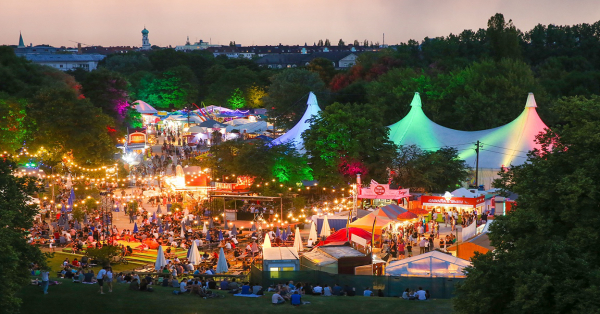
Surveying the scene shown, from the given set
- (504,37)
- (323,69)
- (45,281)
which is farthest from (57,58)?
(45,281)

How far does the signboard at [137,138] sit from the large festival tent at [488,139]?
55.3ft

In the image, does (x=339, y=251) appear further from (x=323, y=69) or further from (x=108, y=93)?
(x=323, y=69)

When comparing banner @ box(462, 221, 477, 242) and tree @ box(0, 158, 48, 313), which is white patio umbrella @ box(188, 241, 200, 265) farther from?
banner @ box(462, 221, 477, 242)

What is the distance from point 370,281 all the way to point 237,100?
195ft

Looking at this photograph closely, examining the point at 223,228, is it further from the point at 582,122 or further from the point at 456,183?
the point at 582,122

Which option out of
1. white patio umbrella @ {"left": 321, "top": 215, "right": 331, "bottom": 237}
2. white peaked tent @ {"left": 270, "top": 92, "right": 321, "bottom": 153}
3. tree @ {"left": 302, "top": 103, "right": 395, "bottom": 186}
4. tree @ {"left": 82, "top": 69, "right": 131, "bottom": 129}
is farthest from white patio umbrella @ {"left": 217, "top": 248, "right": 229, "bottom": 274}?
tree @ {"left": 82, "top": 69, "right": 131, "bottom": 129}

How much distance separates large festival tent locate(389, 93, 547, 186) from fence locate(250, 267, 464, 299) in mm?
16521

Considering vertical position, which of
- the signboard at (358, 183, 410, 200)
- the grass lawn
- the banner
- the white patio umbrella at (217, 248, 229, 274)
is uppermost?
the signboard at (358, 183, 410, 200)

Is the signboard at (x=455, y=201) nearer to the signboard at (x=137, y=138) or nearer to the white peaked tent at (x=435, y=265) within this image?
the white peaked tent at (x=435, y=265)

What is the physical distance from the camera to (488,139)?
34.6 meters

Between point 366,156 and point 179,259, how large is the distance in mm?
14306

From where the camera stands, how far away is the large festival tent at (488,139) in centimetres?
3322

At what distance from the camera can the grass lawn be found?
1547cm

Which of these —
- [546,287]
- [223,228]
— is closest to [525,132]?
[223,228]
